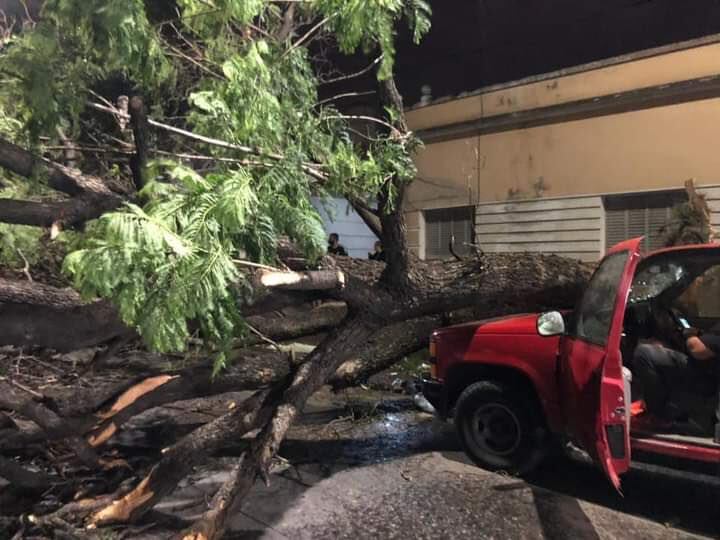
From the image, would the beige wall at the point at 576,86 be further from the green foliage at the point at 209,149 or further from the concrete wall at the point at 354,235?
the green foliage at the point at 209,149

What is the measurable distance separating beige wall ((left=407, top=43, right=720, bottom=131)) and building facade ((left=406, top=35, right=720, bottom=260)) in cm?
2

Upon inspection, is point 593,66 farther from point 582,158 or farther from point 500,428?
point 500,428

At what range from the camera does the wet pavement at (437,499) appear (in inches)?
152

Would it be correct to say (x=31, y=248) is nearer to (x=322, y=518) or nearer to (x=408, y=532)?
(x=322, y=518)

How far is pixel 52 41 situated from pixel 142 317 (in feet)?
6.40

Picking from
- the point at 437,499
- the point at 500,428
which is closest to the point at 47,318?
the point at 437,499

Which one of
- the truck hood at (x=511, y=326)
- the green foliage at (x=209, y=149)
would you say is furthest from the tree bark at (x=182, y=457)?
the truck hood at (x=511, y=326)

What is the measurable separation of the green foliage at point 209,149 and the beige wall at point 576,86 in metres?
5.81

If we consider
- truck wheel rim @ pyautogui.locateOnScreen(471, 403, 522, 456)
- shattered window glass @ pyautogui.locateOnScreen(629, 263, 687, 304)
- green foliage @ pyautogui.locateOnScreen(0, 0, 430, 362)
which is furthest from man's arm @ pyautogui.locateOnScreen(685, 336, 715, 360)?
green foliage @ pyautogui.locateOnScreen(0, 0, 430, 362)

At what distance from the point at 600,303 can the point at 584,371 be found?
0.47 metres

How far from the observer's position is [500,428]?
4.83 metres

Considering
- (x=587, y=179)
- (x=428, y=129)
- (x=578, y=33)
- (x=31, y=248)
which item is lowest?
(x=31, y=248)

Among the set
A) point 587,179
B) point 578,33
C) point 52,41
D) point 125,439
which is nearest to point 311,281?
point 52,41

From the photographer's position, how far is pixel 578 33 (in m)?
9.70
